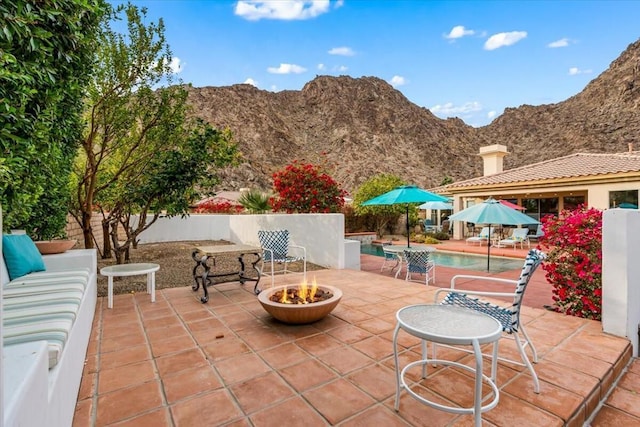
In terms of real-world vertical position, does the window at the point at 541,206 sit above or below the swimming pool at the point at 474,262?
above

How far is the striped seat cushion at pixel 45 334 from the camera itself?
1.78 m

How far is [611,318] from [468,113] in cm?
6342

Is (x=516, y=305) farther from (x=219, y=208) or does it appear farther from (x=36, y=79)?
(x=219, y=208)

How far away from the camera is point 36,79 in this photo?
2.39 m

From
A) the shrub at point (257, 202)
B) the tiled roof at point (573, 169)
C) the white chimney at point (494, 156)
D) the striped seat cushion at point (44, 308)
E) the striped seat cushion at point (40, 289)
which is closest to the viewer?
the striped seat cushion at point (44, 308)

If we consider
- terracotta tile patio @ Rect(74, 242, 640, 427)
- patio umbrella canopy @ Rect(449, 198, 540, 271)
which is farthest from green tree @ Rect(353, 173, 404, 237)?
terracotta tile patio @ Rect(74, 242, 640, 427)

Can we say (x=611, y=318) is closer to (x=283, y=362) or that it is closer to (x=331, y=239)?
(x=283, y=362)

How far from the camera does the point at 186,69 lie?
6.90 meters

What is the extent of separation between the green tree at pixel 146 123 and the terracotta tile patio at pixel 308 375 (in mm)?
3128

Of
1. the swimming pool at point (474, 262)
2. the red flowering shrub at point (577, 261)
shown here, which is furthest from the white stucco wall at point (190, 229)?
the red flowering shrub at point (577, 261)

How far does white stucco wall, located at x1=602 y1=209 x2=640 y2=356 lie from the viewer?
3021 mm

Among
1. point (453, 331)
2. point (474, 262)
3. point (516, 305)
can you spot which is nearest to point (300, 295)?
point (453, 331)

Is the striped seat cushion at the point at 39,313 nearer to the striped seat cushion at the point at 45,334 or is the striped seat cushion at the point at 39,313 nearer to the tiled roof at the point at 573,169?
the striped seat cushion at the point at 45,334

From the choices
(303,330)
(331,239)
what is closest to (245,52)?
(331,239)
